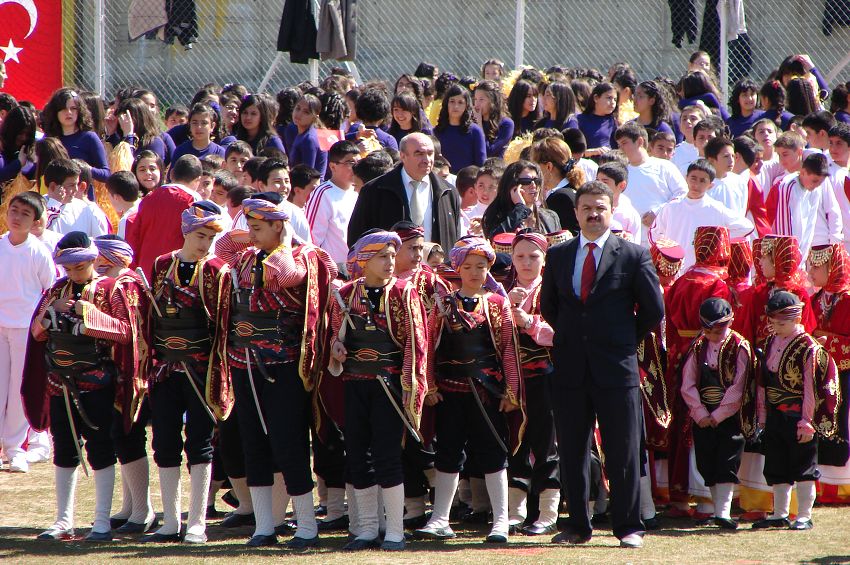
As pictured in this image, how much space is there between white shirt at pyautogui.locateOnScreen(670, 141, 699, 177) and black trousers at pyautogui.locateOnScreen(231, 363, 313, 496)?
5444 mm

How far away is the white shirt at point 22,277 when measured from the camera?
7.65 metres

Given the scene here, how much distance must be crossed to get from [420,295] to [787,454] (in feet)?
6.91

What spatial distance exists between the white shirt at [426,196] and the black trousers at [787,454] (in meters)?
2.30

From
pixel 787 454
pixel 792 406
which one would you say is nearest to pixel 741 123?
pixel 792 406

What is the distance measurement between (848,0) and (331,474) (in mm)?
12930

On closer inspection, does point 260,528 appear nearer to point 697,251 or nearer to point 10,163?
point 697,251

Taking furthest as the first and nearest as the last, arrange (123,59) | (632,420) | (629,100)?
1. (123,59)
2. (629,100)
3. (632,420)

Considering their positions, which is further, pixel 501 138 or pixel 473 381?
pixel 501 138

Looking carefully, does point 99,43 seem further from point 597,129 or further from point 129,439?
point 129,439

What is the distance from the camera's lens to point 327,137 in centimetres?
1005

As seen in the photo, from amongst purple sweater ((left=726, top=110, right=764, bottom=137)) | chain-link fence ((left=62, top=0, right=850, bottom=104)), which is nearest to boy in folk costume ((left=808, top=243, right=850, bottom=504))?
purple sweater ((left=726, top=110, right=764, bottom=137))

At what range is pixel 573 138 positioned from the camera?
9.48m

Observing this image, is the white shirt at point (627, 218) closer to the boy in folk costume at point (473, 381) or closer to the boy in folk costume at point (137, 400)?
the boy in folk costume at point (473, 381)

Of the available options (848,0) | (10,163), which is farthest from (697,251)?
(848,0)
